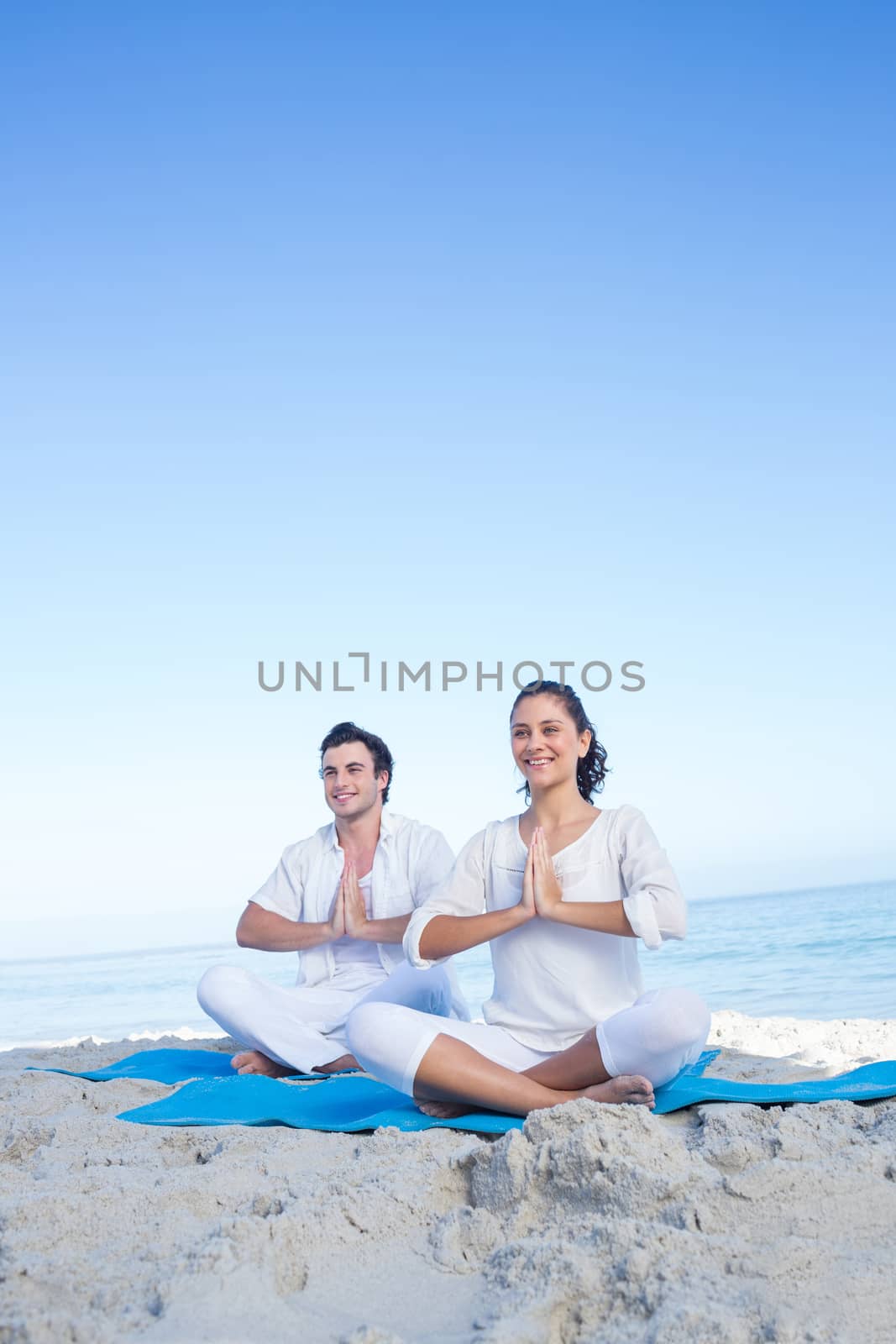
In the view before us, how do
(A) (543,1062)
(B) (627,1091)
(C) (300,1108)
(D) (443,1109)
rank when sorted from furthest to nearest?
1. (C) (300,1108)
2. (A) (543,1062)
3. (D) (443,1109)
4. (B) (627,1091)

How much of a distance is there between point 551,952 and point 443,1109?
59 cm

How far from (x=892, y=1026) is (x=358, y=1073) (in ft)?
8.92

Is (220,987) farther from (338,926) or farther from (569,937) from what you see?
(569,937)

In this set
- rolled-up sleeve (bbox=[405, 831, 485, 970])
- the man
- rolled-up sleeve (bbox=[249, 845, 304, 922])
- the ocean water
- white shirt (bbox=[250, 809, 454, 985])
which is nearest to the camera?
rolled-up sleeve (bbox=[405, 831, 485, 970])

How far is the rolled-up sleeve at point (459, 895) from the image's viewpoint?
11.1 feet

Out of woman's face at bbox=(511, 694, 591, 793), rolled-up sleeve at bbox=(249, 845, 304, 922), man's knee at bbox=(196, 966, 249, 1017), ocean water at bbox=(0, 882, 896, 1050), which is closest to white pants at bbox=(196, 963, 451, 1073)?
man's knee at bbox=(196, 966, 249, 1017)

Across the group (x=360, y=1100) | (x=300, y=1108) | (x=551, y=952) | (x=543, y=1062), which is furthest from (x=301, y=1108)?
(x=551, y=952)

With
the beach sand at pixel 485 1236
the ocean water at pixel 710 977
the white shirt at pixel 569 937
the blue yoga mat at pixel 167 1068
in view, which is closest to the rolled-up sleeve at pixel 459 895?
the white shirt at pixel 569 937

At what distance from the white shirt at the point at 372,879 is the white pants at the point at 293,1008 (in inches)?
10.3

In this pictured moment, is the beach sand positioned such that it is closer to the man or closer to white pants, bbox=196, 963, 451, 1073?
white pants, bbox=196, 963, 451, 1073

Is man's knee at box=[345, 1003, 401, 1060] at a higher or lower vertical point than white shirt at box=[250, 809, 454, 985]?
lower

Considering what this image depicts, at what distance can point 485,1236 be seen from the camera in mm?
1904

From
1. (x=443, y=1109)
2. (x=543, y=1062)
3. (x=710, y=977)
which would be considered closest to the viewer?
(x=443, y=1109)

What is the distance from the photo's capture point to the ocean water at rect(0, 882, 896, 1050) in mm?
8242
